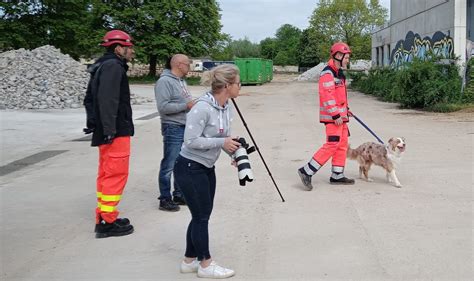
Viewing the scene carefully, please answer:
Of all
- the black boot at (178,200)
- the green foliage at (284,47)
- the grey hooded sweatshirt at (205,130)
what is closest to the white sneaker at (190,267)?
the grey hooded sweatshirt at (205,130)

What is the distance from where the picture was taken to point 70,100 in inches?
890

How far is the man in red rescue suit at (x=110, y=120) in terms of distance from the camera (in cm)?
527

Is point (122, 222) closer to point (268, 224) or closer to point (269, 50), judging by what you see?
point (268, 224)

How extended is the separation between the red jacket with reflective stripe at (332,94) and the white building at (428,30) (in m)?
14.4

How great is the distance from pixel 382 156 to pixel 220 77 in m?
4.20

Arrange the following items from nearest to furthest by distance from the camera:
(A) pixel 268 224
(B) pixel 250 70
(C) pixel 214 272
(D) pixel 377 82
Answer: (C) pixel 214 272 → (A) pixel 268 224 → (D) pixel 377 82 → (B) pixel 250 70

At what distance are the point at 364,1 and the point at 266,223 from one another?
228 ft

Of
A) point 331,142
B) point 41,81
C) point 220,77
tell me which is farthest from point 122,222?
point 41,81

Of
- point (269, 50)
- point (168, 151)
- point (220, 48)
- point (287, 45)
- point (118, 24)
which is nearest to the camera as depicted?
point (168, 151)

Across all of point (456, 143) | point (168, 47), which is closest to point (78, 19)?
point (168, 47)

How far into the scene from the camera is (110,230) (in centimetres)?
565

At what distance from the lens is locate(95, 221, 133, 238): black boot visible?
5.63m

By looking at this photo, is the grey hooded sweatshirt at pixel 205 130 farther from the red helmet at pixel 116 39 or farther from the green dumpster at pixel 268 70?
the green dumpster at pixel 268 70

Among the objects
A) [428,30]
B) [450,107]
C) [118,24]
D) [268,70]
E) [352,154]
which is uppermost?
[118,24]
